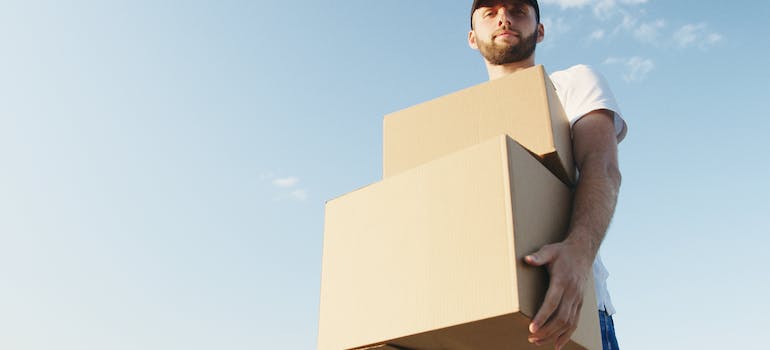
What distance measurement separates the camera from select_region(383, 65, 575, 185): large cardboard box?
1.31 m

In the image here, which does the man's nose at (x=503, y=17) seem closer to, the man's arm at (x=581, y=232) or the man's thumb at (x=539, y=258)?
the man's arm at (x=581, y=232)

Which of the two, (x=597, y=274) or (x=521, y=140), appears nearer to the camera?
(x=521, y=140)

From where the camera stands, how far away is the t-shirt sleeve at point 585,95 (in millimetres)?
1451

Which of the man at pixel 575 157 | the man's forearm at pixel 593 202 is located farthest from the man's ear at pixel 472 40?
the man's forearm at pixel 593 202

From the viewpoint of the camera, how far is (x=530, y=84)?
1.36m

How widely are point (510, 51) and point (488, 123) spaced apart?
0.41 m

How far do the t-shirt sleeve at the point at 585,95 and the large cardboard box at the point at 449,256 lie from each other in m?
0.24

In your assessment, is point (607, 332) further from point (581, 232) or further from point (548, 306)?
point (548, 306)

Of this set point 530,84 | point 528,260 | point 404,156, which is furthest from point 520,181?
point 404,156

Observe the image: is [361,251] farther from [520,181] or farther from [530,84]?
[530,84]

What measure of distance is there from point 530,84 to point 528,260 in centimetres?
48

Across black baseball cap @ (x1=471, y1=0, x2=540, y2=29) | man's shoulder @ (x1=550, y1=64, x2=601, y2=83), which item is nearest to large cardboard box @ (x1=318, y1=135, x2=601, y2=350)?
man's shoulder @ (x1=550, y1=64, x2=601, y2=83)

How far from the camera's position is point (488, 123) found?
139 centimetres

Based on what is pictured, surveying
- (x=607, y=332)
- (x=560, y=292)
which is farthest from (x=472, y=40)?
(x=560, y=292)
